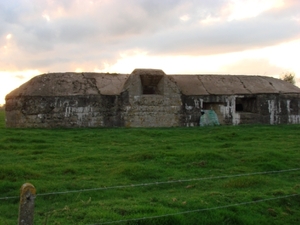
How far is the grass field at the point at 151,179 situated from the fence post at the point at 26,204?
1.41 metres

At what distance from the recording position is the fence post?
148 inches

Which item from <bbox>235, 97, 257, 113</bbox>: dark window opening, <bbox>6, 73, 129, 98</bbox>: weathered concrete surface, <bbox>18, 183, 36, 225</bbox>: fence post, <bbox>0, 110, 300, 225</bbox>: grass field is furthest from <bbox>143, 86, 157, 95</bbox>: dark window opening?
<bbox>18, 183, 36, 225</bbox>: fence post

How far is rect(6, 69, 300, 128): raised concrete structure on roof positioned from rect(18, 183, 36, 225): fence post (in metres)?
14.5

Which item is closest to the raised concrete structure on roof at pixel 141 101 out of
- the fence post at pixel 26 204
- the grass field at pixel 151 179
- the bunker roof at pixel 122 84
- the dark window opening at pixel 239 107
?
the bunker roof at pixel 122 84

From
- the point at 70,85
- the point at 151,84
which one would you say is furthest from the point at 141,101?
the point at 70,85

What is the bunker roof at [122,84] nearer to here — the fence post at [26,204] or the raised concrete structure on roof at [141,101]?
A: the raised concrete structure on roof at [141,101]

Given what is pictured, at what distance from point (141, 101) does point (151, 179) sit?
1014cm

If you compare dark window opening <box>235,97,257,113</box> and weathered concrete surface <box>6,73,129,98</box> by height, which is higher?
weathered concrete surface <box>6,73,129,98</box>

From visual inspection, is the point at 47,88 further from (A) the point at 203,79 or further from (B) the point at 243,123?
(B) the point at 243,123

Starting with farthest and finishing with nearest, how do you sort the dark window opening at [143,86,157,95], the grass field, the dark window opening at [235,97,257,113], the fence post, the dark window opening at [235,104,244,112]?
the dark window opening at [235,104,244,112], the dark window opening at [235,97,257,113], the dark window opening at [143,86,157,95], the grass field, the fence post

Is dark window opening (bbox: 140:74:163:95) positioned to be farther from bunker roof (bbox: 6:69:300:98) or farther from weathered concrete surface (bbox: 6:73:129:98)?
weathered concrete surface (bbox: 6:73:129:98)

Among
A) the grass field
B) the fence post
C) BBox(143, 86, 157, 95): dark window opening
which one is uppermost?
BBox(143, 86, 157, 95): dark window opening

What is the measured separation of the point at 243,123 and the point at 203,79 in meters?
3.21

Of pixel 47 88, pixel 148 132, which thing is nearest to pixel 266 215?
pixel 148 132
